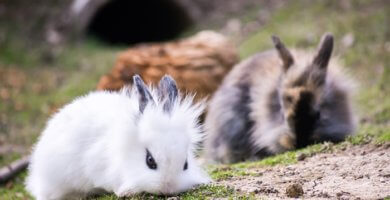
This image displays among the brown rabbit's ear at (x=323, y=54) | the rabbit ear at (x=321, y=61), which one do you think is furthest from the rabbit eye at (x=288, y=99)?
the brown rabbit's ear at (x=323, y=54)

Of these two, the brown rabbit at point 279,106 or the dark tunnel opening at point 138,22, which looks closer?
the brown rabbit at point 279,106

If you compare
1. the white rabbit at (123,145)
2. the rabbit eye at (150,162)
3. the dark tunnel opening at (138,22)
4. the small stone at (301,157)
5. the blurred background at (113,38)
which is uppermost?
the dark tunnel opening at (138,22)

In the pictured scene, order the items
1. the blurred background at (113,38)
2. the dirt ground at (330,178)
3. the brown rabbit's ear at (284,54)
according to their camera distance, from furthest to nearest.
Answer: the blurred background at (113,38), the brown rabbit's ear at (284,54), the dirt ground at (330,178)

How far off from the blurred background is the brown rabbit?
2.04 metres

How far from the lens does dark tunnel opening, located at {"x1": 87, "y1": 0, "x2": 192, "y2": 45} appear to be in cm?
1486

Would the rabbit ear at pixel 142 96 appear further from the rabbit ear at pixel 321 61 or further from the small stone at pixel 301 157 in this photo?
the rabbit ear at pixel 321 61

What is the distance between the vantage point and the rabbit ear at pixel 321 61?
6805 mm

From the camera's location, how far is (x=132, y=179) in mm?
4320

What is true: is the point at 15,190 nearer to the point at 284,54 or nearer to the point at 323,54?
the point at 284,54

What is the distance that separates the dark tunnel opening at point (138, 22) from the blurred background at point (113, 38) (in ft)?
0.14

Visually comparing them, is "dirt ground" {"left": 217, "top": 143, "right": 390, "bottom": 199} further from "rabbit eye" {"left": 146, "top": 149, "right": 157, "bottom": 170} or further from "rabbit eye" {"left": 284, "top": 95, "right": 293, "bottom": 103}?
"rabbit eye" {"left": 284, "top": 95, "right": 293, "bottom": 103}

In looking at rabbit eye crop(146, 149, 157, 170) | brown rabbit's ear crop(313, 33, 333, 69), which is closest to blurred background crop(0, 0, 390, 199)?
brown rabbit's ear crop(313, 33, 333, 69)

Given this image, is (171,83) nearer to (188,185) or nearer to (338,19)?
(188,185)

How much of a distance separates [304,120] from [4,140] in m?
Result: 5.18
